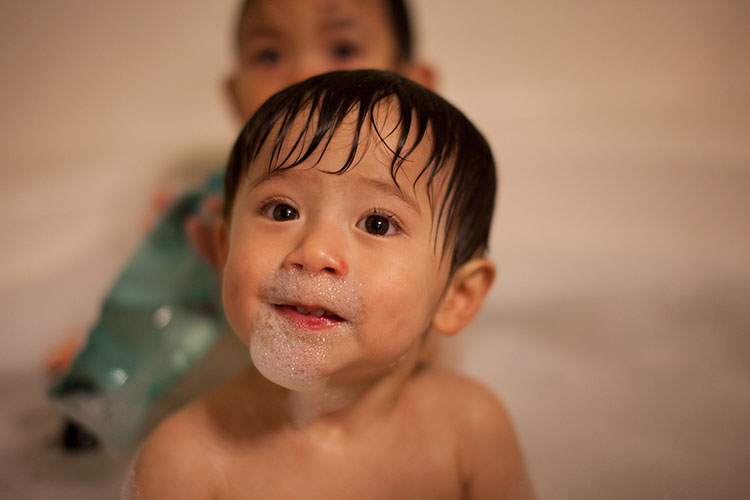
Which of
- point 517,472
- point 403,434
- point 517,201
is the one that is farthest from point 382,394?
point 517,201

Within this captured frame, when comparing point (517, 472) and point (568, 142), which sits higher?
point (568, 142)

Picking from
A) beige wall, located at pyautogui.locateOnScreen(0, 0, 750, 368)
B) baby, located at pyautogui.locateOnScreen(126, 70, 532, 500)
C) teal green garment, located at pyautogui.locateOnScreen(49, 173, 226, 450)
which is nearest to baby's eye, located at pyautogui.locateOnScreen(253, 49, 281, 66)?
teal green garment, located at pyautogui.locateOnScreen(49, 173, 226, 450)

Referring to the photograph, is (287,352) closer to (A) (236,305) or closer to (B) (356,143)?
(A) (236,305)

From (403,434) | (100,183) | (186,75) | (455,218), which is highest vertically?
(455,218)

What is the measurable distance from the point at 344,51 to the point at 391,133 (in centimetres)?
50

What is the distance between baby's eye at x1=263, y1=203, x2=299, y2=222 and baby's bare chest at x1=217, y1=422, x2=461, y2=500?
230 millimetres

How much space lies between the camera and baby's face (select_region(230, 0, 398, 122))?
1.00 m

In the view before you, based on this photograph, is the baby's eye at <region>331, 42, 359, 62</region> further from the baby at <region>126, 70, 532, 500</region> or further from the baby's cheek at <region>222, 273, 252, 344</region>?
the baby's cheek at <region>222, 273, 252, 344</region>

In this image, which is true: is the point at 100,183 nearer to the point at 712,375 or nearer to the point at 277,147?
the point at 277,147

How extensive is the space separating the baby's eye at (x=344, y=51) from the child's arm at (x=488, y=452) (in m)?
0.55

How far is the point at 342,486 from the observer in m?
0.68

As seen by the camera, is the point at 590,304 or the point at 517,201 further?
the point at 517,201

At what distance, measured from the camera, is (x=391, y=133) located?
0.58 metres

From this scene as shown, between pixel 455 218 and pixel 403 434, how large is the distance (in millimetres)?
242
